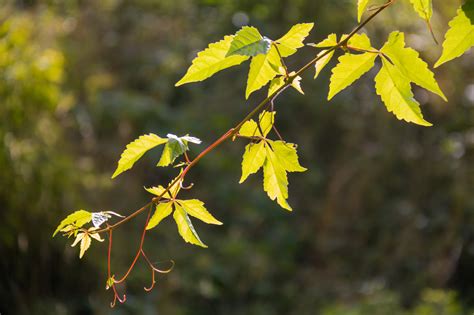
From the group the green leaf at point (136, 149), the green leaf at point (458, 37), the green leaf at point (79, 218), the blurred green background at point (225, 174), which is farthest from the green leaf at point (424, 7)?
the blurred green background at point (225, 174)

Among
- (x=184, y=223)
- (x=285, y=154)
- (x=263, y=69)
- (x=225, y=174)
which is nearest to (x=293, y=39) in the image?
(x=263, y=69)

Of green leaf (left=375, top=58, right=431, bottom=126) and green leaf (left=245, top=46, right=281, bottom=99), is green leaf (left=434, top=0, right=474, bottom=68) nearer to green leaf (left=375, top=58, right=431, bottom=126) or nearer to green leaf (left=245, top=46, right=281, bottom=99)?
green leaf (left=375, top=58, right=431, bottom=126)

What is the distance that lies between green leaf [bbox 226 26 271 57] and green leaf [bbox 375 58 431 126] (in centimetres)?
17

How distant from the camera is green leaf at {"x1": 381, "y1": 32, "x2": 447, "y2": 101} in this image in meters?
0.82

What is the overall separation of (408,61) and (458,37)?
7cm

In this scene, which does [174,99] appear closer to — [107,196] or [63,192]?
[107,196]

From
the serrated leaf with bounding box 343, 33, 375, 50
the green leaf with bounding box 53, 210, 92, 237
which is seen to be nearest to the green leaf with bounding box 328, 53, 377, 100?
the serrated leaf with bounding box 343, 33, 375, 50

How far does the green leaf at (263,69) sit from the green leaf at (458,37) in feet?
0.67

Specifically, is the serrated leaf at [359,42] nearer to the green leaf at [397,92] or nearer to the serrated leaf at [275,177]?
the green leaf at [397,92]

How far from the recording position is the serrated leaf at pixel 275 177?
3.05 feet

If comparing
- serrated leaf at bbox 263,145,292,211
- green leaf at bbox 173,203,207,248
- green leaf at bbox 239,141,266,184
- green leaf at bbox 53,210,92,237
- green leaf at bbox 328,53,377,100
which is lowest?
green leaf at bbox 173,203,207,248

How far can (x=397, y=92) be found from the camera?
2.80ft

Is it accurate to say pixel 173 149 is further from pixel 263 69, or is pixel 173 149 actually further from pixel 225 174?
pixel 225 174

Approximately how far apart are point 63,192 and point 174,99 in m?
2.24
